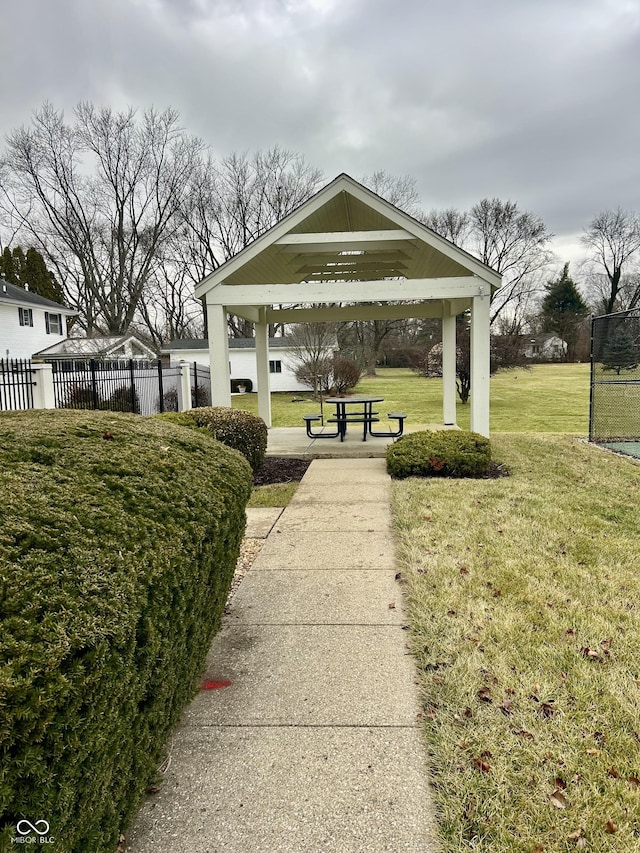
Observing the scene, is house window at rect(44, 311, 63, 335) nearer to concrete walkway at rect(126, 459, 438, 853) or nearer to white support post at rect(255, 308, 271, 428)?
white support post at rect(255, 308, 271, 428)

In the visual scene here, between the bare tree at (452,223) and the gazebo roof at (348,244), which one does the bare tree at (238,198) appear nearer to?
the bare tree at (452,223)

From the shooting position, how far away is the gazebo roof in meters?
8.66

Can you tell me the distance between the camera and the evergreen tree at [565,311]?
47.1 m

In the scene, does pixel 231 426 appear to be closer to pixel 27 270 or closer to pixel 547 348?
pixel 27 270

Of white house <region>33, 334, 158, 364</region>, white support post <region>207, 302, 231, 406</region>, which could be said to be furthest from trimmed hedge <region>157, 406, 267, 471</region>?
white house <region>33, 334, 158, 364</region>

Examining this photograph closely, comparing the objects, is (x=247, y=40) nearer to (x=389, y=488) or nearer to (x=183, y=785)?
(x=389, y=488)

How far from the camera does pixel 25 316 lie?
1057 inches

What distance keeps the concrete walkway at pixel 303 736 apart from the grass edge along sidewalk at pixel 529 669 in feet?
0.56

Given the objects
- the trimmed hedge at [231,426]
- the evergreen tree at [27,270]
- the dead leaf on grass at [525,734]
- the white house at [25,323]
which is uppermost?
the evergreen tree at [27,270]

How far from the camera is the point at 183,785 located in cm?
207

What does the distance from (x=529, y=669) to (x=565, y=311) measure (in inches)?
2021

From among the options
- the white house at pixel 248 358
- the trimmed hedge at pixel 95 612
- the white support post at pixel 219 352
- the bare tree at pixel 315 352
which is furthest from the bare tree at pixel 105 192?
the trimmed hedge at pixel 95 612

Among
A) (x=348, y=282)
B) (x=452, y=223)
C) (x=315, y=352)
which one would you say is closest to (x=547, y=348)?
(x=452, y=223)

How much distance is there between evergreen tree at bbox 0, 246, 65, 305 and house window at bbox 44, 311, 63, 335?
21.3ft
